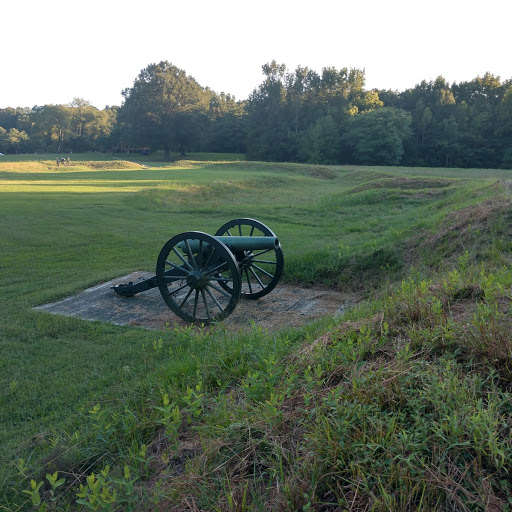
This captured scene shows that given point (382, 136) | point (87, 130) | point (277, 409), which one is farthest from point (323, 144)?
point (277, 409)

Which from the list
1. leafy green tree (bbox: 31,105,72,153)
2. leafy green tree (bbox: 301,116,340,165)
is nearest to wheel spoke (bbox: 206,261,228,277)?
leafy green tree (bbox: 301,116,340,165)

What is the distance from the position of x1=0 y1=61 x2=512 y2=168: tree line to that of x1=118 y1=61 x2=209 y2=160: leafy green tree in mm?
169

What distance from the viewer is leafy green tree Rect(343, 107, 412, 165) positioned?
67.0 metres

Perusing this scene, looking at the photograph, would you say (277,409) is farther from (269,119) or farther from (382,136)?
(269,119)

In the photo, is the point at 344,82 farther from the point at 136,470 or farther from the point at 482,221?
the point at 136,470

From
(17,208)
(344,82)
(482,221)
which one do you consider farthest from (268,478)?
(344,82)

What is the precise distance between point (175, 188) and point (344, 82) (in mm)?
71182

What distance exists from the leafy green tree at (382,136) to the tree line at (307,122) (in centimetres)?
14

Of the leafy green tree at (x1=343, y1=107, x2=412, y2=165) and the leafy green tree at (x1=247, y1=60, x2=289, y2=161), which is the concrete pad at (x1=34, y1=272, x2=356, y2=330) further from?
the leafy green tree at (x1=247, y1=60, x2=289, y2=161)

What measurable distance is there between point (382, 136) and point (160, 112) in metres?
37.4

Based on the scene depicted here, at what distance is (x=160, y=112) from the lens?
8125 centimetres

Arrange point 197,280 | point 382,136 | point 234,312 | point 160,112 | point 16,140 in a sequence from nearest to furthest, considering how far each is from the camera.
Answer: point 197,280 → point 234,312 → point 382,136 → point 160,112 → point 16,140

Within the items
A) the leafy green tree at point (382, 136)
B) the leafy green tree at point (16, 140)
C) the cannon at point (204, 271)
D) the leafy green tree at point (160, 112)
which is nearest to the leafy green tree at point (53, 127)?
the leafy green tree at point (16, 140)

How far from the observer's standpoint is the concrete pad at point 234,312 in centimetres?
686
